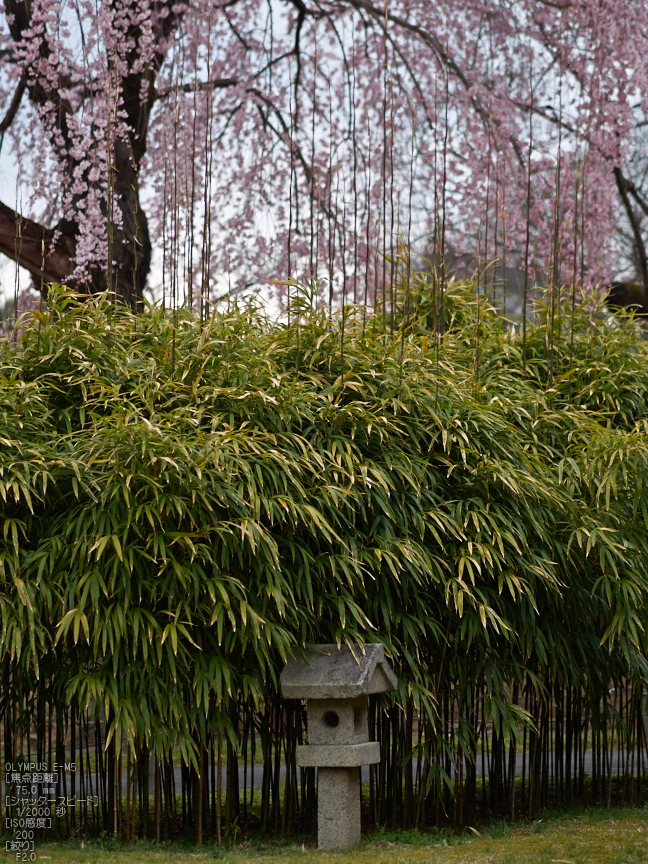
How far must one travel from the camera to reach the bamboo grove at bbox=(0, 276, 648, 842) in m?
2.86

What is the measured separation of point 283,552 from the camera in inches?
123

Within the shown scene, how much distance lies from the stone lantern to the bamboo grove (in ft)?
0.28

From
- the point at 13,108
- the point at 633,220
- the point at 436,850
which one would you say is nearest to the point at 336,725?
the point at 436,850

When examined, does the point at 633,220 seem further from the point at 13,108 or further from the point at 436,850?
the point at 436,850

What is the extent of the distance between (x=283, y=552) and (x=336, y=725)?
59cm

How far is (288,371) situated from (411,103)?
3784mm

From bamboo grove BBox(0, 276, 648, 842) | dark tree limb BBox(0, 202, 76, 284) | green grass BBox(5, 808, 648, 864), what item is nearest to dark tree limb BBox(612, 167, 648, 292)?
bamboo grove BBox(0, 276, 648, 842)

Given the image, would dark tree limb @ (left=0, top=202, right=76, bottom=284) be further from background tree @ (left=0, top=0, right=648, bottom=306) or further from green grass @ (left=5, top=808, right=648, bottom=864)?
green grass @ (left=5, top=808, right=648, bottom=864)

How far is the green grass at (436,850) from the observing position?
109 inches

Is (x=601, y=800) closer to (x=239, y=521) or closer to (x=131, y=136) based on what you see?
(x=239, y=521)

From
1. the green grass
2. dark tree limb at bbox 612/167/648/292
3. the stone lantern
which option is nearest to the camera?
the green grass

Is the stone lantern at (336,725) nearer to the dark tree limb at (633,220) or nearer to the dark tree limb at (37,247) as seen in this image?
the dark tree limb at (37,247)

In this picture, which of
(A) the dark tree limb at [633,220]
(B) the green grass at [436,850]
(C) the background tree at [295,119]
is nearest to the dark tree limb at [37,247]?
(C) the background tree at [295,119]

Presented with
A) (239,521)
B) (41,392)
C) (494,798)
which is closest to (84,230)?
(41,392)
